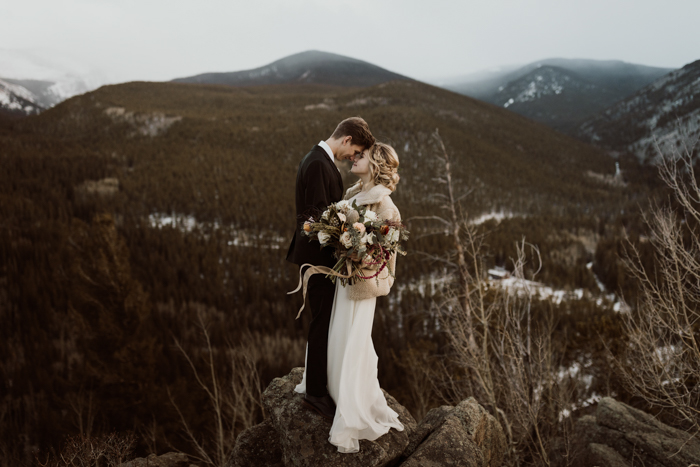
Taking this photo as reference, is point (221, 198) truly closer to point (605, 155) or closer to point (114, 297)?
point (114, 297)

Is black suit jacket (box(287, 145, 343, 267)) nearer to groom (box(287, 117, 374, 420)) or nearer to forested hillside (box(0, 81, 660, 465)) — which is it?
groom (box(287, 117, 374, 420))

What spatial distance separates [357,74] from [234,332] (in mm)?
186526

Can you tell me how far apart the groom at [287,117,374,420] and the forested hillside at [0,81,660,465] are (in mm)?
366

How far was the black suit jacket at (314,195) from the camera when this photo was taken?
3396mm

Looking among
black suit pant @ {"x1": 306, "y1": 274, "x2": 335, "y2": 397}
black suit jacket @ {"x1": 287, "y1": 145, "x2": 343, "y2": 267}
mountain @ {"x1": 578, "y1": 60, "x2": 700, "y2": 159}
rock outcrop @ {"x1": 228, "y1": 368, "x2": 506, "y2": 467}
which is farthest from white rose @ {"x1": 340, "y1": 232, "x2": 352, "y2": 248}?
mountain @ {"x1": 578, "y1": 60, "x2": 700, "y2": 159}

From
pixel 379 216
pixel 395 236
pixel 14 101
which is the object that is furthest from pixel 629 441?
pixel 14 101

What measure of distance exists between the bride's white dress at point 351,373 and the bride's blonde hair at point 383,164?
1.05 m

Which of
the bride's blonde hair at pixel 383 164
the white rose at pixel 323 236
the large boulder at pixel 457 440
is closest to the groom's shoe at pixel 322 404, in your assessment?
the large boulder at pixel 457 440

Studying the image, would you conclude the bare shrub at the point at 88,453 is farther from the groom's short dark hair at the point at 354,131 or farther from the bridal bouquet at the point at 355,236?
the groom's short dark hair at the point at 354,131

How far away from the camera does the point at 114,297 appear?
14.8 metres

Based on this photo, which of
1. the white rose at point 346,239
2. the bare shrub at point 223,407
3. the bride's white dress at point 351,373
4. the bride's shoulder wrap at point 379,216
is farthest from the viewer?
the bare shrub at point 223,407

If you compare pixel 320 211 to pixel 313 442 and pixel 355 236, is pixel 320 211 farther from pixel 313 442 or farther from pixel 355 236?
pixel 313 442

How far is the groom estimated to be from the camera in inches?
→ 134

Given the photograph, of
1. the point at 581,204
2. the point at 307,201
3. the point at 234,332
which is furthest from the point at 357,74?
the point at 307,201
